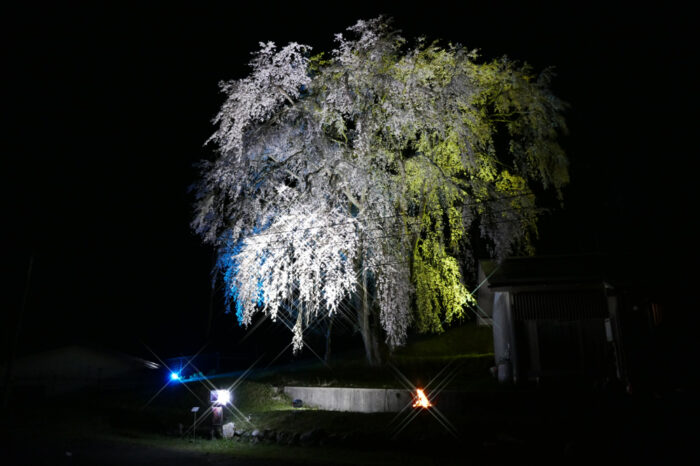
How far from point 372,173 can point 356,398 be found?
6.67 m

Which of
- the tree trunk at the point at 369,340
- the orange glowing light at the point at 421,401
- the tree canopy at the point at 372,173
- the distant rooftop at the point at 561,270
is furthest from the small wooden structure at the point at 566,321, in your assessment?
the tree trunk at the point at 369,340

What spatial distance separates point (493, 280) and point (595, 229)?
8534 millimetres

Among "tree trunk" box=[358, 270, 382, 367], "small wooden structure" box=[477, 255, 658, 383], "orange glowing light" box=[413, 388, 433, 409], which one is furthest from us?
"tree trunk" box=[358, 270, 382, 367]

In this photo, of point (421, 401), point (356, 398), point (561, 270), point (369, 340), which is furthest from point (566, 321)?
point (356, 398)

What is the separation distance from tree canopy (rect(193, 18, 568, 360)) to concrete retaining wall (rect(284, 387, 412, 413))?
1.74m

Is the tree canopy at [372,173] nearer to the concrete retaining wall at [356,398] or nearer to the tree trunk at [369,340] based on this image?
the tree trunk at [369,340]

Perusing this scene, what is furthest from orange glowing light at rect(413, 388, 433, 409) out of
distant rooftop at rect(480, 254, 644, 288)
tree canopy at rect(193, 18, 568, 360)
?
distant rooftop at rect(480, 254, 644, 288)

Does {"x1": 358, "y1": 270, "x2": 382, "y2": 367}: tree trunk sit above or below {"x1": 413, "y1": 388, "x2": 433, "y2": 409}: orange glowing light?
above

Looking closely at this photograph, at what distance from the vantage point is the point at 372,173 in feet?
46.9

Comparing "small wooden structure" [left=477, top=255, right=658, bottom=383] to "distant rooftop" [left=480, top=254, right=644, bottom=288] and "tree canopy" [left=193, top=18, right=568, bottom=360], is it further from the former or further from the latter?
"tree canopy" [left=193, top=18, right=568, bottom=360]

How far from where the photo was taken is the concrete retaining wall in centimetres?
1187

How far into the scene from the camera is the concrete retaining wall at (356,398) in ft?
38.9

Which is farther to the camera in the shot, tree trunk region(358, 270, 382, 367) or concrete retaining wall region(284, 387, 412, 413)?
tree trunk region(358, 270, 382, 367)

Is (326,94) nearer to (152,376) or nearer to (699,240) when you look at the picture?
(699,240)
